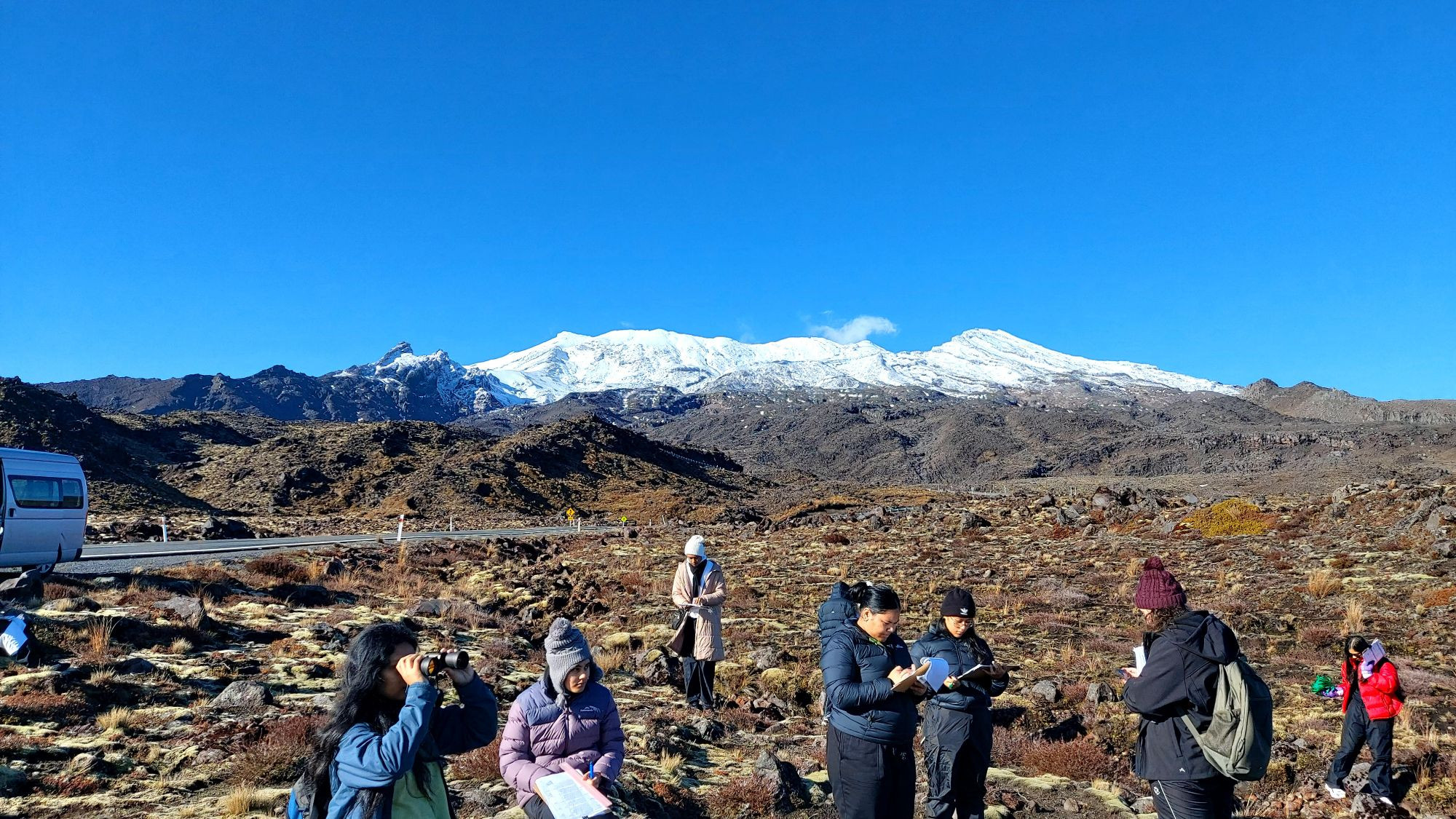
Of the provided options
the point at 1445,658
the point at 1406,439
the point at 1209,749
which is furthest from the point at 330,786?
the point at 1406,439

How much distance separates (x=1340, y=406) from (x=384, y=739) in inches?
6712

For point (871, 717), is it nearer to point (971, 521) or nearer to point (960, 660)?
point (960, 660)

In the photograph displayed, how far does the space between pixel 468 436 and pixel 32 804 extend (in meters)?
75.9

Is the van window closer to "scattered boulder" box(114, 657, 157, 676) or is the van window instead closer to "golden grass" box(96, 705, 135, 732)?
"scattered boulder" box(114, 657, 157, 676)

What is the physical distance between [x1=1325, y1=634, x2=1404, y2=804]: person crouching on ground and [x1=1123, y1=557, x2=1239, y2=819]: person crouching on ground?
4.12 metres

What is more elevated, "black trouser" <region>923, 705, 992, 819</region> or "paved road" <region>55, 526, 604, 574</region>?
"black trouser" <region>923, 705, 992, 819</region>

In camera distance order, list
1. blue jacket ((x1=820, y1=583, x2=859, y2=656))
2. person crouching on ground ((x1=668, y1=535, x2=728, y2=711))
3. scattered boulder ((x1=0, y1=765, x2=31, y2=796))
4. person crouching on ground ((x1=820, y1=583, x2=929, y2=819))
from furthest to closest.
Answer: person crouching on ground ((x1=668, y1=535, x2=728, y2=711)) → scattered boulder ((x1=0, y1=765, x2=31, y2=796)) → blue jacket ((x1=820, y1=583, x2=859, y2=656)) → person crouching on ground ((x1=820, y1=583, x2=929, y2=819))

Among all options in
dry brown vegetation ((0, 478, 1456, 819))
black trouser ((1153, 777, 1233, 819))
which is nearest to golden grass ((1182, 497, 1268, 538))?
dry brown vegetation ((0, 478, 1456, 819))

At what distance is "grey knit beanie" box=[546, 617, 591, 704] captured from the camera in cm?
387

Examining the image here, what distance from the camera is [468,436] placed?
256ft

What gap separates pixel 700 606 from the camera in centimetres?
846

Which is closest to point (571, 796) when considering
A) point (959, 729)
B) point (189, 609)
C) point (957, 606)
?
point (959, 729)

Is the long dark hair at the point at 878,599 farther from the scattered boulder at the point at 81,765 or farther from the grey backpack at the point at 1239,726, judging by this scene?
the scattered boulder at the point at 81,765

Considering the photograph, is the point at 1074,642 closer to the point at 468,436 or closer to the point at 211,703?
the point at 211,703
